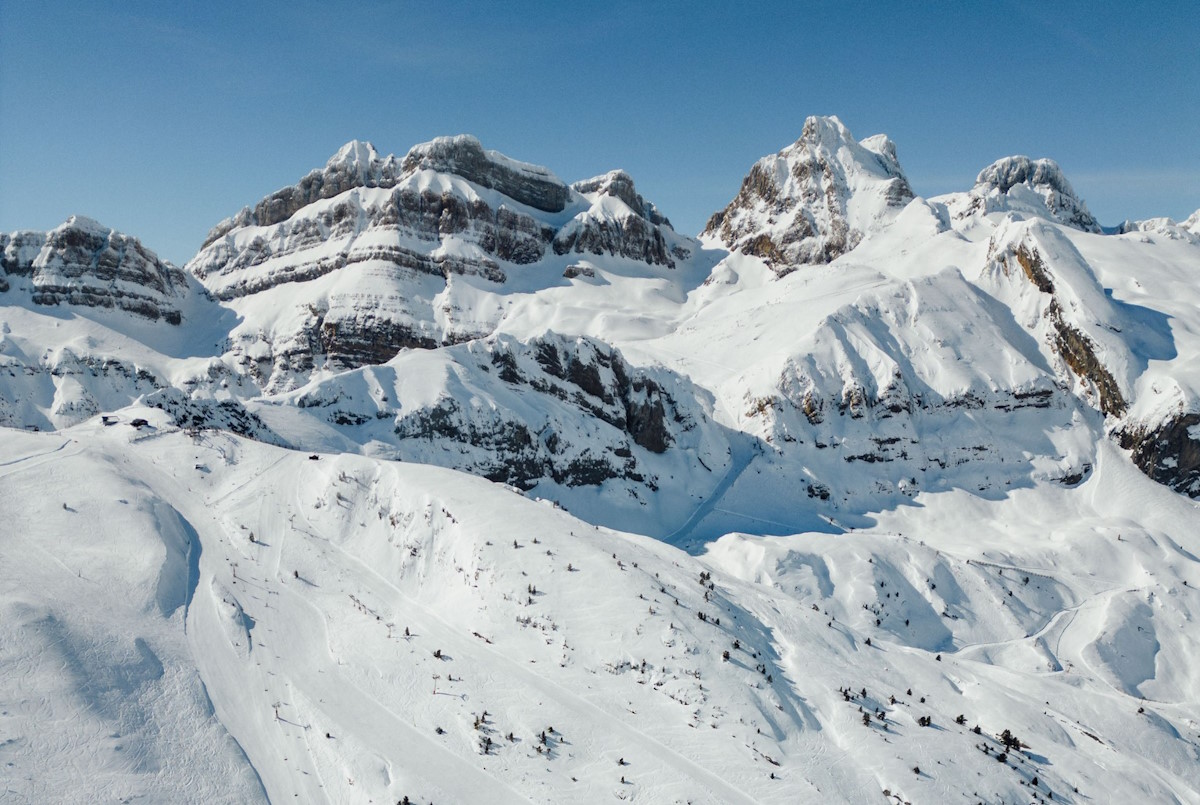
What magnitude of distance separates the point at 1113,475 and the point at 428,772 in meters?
65.5

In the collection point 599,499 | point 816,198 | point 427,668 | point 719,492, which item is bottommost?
point 427,668

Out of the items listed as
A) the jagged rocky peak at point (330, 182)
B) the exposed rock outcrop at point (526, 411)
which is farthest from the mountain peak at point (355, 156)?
the exposed rock outcrop at point (526, 411)

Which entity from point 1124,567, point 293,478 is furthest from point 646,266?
point 293,478

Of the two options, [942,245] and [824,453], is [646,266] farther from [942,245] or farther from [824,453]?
[824,453]

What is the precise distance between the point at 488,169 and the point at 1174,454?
104181 millimetres

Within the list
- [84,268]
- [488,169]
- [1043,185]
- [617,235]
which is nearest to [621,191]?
[617,235]

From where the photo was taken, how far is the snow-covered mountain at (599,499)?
14.4 m

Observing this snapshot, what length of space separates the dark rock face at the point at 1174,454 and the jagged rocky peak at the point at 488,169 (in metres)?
97.8

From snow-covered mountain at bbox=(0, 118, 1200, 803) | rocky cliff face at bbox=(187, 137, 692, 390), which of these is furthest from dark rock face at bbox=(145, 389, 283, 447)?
rocky cliff face at bbox=(187, 137, 692, 390)

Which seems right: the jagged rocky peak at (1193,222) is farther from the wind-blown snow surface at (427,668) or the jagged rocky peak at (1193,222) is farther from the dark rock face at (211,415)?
the dark rock face at (211,415)

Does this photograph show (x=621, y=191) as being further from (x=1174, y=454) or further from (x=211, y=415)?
(x=211, y=415)

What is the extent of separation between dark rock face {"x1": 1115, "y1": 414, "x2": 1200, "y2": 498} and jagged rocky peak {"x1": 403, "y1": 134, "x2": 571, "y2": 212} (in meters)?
97.8

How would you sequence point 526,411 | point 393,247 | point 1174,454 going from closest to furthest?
point 526,411 → point 1174,454 → point 393,247

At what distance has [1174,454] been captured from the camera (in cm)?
5778
